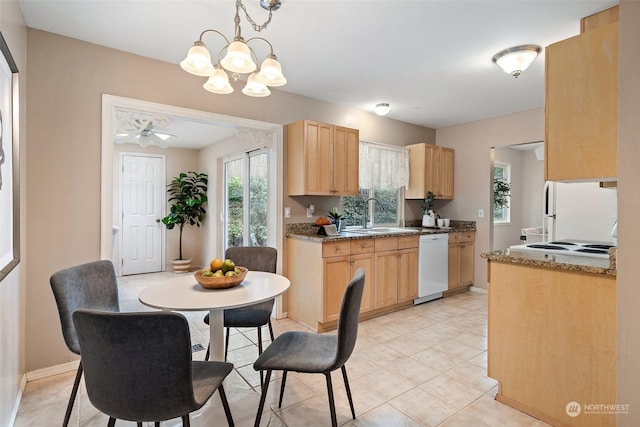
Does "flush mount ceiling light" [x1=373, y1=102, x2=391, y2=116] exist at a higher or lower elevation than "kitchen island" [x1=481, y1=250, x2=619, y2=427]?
higher

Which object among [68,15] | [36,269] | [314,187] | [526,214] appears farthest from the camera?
[526,214]

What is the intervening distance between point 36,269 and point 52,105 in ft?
3.98

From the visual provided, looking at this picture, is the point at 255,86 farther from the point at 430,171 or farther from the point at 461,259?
the point at 461,259

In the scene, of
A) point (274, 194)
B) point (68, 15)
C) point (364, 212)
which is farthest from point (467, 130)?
point (68, 15)

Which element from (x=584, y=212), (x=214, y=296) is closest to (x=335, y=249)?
(x=214, y=296)

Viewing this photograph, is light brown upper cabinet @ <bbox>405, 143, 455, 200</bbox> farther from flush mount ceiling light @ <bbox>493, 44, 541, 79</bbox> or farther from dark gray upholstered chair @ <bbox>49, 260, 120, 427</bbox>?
dark gray upholstered chair @ <bbox>49, 260, 120, 427</bbox>

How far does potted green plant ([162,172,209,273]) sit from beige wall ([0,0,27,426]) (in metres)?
3.65

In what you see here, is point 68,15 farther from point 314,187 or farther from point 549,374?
point 549,374

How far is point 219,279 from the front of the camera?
1.79 metres

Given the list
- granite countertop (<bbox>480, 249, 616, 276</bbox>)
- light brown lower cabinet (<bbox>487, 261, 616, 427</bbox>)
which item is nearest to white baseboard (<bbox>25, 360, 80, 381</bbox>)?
light brown lower cabinet (<bbox>487, 261, 616, 427</bbox>)

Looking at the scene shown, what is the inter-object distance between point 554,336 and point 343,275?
6.09 ft

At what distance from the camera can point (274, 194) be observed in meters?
3.58

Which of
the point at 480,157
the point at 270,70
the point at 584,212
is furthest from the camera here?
the point at 480,157

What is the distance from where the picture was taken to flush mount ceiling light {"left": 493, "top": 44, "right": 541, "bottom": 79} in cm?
256
